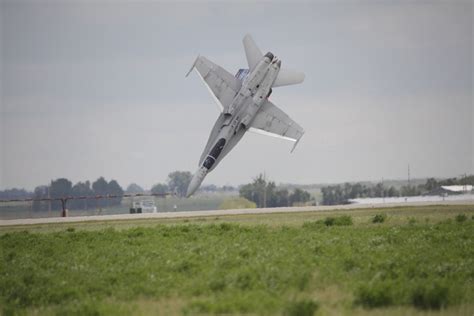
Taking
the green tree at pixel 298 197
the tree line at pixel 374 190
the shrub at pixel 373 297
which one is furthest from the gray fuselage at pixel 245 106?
the shrub at pixel 373 297

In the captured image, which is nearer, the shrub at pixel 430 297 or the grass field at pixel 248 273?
the shrub at pixel 430 297

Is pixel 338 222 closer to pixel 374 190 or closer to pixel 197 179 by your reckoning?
pixel 197 179

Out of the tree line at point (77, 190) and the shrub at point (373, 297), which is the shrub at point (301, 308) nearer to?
the shrub at point (373, 297)

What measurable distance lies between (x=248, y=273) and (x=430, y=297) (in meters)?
A: 6.86

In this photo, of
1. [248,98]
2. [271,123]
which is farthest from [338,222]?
[271,123]

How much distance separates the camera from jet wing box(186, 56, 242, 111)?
9696 cm

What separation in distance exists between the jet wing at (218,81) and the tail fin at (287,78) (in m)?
4.95

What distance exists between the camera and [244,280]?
2870 centimetres

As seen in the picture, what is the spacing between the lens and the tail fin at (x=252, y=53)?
324ft

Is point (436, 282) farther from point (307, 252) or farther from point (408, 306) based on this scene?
point (307, 252)

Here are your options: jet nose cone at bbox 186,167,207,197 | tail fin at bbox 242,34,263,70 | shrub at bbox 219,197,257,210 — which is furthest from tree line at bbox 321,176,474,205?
jet nose cone at bbox 186,167,207,197

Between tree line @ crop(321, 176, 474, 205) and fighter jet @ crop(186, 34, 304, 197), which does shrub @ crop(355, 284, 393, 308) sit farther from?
tree line @ crop(321, 176, 474, 205)

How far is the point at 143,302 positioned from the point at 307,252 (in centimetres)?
1065

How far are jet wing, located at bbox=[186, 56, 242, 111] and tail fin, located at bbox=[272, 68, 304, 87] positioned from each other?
4.95 metres
